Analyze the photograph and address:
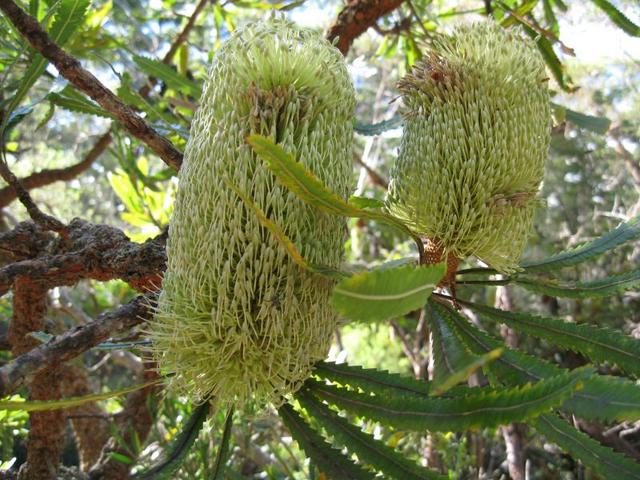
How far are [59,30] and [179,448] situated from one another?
959 mm

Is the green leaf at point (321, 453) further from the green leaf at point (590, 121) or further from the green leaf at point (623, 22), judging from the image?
the green leaf at point (623, 22)

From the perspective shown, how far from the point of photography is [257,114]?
915mm

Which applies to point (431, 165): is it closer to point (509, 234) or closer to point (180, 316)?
point (509, 234)

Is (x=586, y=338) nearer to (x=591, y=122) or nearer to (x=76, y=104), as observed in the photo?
(x=591, y=122)

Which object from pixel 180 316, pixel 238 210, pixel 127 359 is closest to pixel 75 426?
pixel 127 359

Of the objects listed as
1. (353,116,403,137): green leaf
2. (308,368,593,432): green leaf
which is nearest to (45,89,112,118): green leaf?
(353,116,403,137): green leaf

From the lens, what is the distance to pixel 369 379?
97cm

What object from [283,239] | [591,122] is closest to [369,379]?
[283,239]

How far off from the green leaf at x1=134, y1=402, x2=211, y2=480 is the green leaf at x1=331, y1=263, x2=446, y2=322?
0.45 metres

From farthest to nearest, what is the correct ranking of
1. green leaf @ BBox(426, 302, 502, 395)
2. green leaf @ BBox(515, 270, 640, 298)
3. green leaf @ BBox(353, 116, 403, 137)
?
1. green leaf @ BBox(353, 116, 403, 137)
2. green leaf @ BBox(515, 270, 640, 298)
3. green leaf @ BBox(426, 302, 502, 395)

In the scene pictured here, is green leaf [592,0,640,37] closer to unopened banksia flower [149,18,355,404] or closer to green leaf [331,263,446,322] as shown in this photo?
unopened banksia flower [149,18,355,404]

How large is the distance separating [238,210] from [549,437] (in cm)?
59

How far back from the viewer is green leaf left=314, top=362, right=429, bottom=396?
0.91 m

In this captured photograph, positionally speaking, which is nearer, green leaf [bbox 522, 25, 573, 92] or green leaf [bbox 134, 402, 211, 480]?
green leaf [bbox 134, 402, 211, 480]
